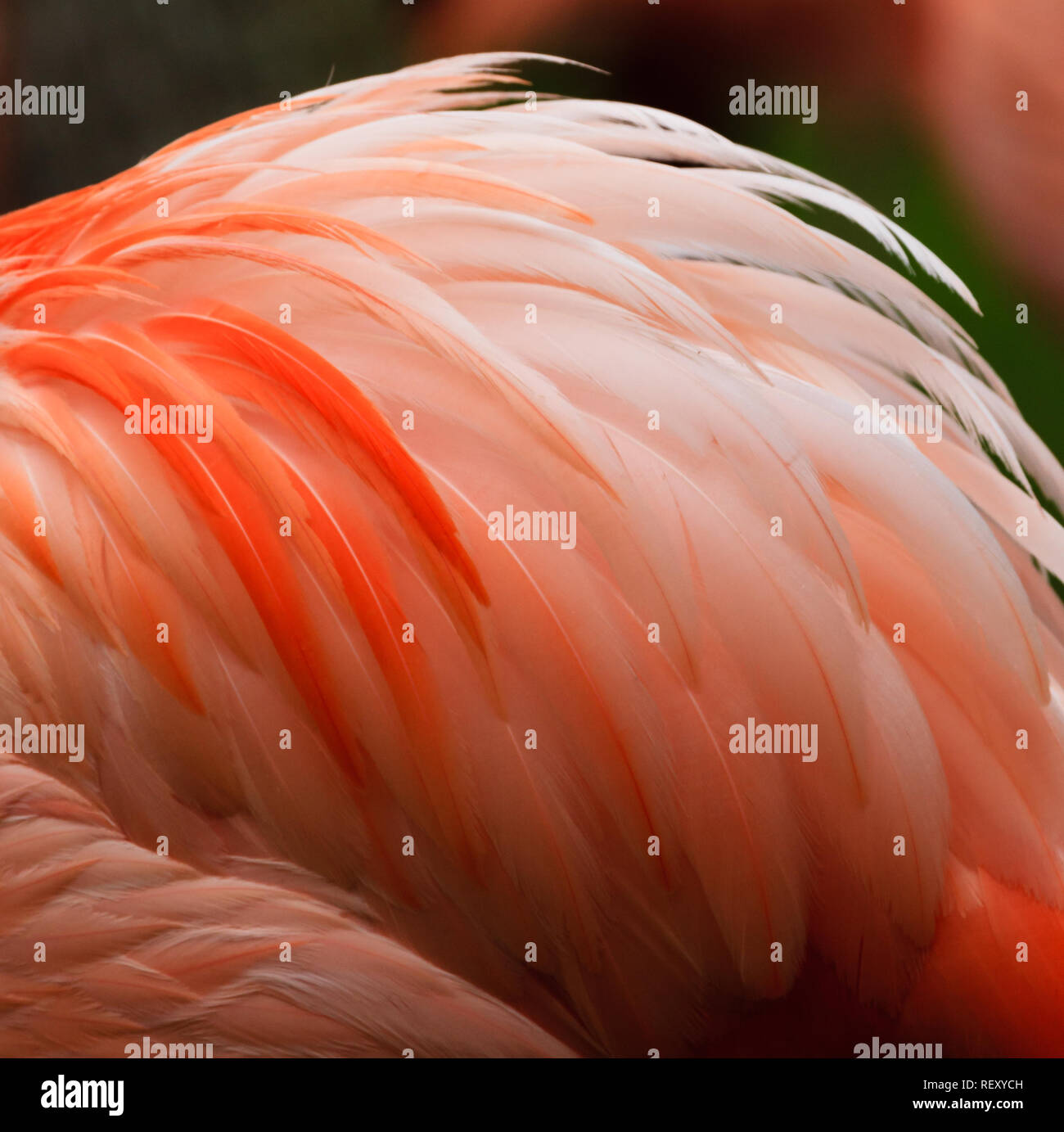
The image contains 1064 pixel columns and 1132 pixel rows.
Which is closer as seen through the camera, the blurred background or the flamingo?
the flamingo

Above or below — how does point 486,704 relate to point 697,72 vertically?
below

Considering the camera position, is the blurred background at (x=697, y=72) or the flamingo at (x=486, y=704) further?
the blurred background at (x=697, y=72)

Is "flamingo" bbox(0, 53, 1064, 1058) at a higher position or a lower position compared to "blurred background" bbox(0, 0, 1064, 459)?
lower

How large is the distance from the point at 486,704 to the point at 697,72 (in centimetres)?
96

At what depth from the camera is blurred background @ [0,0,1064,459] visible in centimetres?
125

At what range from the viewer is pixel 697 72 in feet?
4.21

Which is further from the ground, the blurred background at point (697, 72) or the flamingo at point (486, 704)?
the blurred background at point (697, 72)

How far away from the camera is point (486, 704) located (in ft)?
2.48

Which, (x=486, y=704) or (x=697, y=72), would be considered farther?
(x=697, y=72)

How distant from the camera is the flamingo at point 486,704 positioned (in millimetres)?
762

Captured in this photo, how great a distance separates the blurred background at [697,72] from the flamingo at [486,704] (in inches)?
23.9

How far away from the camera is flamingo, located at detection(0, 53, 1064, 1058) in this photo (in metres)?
0.76

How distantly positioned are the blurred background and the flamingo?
608 millimetres
